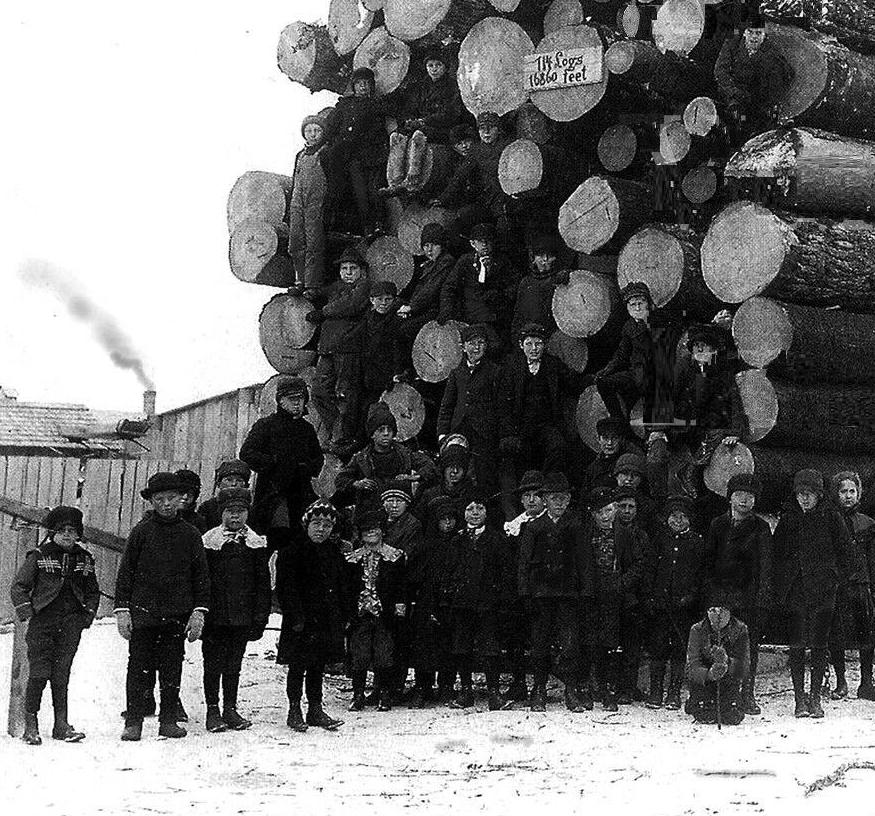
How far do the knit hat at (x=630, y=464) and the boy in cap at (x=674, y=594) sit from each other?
38 centimetres

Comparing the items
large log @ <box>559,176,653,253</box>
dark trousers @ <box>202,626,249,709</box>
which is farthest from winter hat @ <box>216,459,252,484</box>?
large log @ <box>559,176,653,253</box>

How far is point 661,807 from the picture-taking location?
7102 mm

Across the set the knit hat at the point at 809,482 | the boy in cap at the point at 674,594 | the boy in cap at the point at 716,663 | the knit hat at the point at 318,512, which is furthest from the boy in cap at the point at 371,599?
the knit hat at the point at 809,482

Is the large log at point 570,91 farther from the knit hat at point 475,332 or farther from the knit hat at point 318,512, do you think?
the knit hat at point 318,512

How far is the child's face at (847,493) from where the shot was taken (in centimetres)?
1070

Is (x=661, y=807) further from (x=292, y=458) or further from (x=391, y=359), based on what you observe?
(x=391, y=359)

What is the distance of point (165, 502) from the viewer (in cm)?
954

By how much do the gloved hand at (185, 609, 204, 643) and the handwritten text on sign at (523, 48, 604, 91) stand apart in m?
5.50

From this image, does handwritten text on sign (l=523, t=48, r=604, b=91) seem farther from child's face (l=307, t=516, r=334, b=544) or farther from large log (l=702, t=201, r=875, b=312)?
child's face (l=307, t=516, r=334, b=544)

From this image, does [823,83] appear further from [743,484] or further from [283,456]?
[283,456]

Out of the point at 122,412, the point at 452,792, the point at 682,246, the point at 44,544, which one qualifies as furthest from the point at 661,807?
the point at 122,412

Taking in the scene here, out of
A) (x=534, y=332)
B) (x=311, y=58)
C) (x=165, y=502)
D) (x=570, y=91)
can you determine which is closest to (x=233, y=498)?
(x=165, y=502)

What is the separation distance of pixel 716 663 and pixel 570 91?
5.04 m

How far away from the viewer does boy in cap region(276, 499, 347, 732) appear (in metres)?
9.75
